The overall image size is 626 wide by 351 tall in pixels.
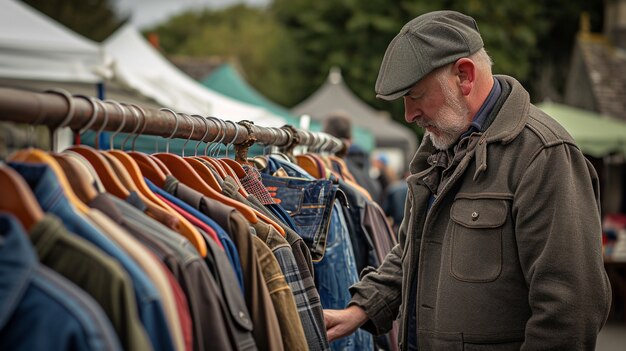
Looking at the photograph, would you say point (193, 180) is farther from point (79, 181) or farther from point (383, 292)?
point (383, 292)

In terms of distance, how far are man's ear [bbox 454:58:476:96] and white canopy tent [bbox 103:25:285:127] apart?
436cm

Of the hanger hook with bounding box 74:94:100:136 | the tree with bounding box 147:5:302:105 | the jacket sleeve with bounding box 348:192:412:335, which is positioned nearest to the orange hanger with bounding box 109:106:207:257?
the hanger hook with bounding box 74:94:100:136

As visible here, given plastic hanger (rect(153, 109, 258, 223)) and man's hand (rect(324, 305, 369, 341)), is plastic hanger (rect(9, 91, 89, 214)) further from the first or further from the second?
man's hand (rect(324, 305, 369, 341))

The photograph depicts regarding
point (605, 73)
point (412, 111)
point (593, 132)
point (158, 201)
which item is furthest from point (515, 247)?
point (605, 73)

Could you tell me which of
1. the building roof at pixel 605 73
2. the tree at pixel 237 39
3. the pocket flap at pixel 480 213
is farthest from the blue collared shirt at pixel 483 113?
the tree at pixel 237 39

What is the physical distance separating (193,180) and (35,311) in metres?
1.02

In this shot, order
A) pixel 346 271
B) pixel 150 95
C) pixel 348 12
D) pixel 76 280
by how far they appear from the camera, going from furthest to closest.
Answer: pixel 348 12, pixel 150 95, pixel 346 271, pixel 76 280

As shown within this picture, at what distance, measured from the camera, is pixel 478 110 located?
324 cm

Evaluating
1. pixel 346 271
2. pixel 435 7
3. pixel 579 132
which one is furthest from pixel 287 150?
pixel 435 7

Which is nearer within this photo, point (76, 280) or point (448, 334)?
point (76, 280)

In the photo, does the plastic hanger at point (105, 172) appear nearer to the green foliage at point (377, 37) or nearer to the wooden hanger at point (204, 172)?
the wooden hanger at point (204, 172)

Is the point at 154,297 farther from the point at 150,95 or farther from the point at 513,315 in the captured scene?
the point at 150,95

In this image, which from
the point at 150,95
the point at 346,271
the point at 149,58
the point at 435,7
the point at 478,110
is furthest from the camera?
the point at 435,7

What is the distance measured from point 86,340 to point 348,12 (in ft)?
101
